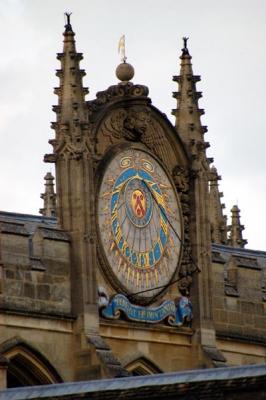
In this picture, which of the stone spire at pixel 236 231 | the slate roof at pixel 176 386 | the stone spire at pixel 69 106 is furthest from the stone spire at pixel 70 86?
the stone spire at pixel 236 231

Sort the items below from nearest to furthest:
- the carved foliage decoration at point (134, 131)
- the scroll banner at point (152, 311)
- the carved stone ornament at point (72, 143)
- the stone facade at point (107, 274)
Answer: the stone facade at point (107, 274)
the carved stone ornament at point (72, 143)
the scroll banner at point (152, 311)
the carved foliage decoration at point (134, 131)

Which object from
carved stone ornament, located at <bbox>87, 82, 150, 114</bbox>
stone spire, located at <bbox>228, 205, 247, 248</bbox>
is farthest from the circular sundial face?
stone spire, located at <bbox>228, 205, 247, 248</bbox>

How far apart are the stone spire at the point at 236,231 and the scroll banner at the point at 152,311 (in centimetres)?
1574

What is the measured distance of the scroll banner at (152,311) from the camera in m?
66.7

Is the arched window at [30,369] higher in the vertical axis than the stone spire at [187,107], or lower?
lower

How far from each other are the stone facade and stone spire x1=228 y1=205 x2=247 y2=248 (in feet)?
38.9

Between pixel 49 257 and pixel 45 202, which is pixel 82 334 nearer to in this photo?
pixel 49 257

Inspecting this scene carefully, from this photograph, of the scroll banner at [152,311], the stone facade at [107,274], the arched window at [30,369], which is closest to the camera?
the arched window at [30,369]

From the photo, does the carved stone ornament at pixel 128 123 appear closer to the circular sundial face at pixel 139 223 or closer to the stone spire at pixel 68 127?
the circular sundial face at pixel 139 223

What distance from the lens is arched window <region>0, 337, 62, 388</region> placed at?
64.1 meters

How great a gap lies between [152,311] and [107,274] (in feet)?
6.64

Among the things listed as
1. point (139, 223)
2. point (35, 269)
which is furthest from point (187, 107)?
point (35, 269)

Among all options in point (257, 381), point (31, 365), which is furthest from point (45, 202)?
point (257, 381)

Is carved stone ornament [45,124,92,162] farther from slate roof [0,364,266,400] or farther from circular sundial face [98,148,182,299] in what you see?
slate roof [0,364,266,400]
